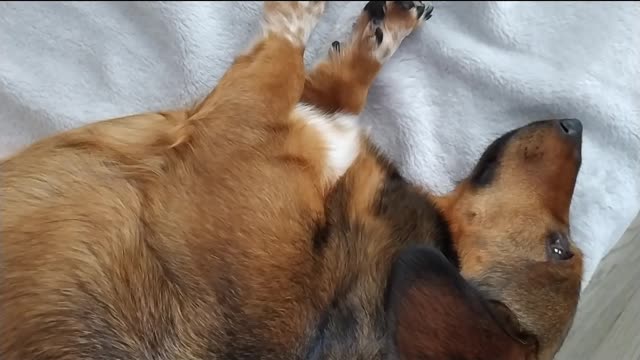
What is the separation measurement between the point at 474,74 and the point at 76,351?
4.39 ft

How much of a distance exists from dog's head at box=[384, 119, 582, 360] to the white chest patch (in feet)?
0.84

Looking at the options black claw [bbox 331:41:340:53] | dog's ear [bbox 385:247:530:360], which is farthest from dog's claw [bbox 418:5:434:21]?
dog's ear [bbox 385:247:530:360]

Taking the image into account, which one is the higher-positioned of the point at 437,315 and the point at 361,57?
the point at 361,57

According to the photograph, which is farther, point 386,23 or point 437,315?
point 386,23

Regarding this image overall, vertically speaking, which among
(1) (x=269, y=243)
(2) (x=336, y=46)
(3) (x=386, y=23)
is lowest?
(1) (x=269, y=243)

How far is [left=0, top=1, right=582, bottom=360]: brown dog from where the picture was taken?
1.97 metres

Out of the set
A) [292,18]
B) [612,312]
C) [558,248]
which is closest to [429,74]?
[292,18]

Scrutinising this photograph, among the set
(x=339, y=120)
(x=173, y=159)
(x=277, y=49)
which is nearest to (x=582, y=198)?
(x=339, y=120)

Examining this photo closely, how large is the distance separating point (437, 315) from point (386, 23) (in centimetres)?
109

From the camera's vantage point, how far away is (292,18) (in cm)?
258

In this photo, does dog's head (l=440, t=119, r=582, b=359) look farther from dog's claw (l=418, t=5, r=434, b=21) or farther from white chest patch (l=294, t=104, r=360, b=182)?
dog's claw (l=418, t=5, r=434, b=21)

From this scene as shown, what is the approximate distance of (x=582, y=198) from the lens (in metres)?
2.56

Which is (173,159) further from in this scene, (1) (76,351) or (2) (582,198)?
(2) (582,198)

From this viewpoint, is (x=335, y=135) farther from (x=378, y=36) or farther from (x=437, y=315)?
(x=437, y=315)
